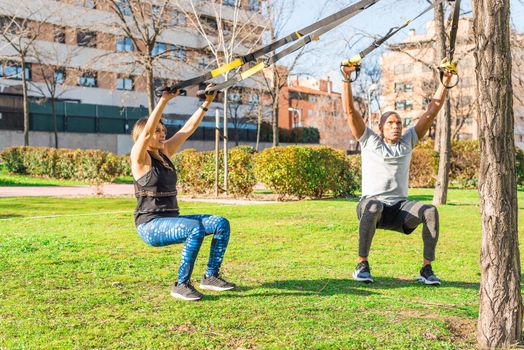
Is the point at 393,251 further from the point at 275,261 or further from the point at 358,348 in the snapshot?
the point at 358,348

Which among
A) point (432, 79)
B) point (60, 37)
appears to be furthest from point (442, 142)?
point (60, 37)

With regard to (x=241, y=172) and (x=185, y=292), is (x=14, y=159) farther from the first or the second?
(x=185, y=292)

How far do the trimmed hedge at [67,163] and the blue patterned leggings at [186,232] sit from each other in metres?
18.0

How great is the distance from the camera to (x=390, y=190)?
541cm

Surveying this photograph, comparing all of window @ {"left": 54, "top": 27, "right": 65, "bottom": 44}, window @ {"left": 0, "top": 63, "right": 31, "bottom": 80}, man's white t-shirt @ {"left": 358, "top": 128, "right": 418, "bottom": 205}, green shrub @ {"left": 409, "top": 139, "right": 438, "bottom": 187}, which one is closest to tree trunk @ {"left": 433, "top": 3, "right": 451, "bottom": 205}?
green shrub @ {"left": 409, "top": 139, "right": 438, "bottom": 187}

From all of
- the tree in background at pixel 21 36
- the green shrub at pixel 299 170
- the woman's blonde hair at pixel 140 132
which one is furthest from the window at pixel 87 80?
the woman's blonde hair at pixel 140 132

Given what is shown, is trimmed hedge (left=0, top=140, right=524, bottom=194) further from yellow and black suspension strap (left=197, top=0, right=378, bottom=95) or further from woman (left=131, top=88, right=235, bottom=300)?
yellow and black suspension strap (left=197, top=0, right=378, bottom=95)

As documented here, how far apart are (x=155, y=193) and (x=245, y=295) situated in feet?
3.56

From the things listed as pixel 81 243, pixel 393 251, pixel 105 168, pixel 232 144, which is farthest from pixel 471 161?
pixel 232 144

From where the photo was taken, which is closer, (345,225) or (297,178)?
(345,225)

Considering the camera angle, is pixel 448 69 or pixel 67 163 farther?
pixel 67 163

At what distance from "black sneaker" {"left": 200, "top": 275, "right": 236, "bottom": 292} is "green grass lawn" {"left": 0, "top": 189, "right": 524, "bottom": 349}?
101 millimetres

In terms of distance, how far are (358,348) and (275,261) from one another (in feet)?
9.77

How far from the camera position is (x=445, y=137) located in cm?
1440
